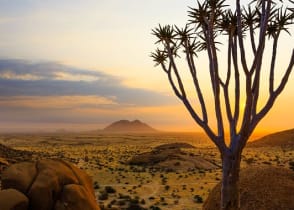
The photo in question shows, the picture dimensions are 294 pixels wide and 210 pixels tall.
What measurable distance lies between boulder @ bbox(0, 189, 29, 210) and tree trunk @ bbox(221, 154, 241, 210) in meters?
7.35

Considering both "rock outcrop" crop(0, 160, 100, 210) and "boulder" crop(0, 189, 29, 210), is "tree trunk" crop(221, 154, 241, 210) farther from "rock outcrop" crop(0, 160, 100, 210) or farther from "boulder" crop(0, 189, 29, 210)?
"boulder" crop(0, 189, 29, 210)

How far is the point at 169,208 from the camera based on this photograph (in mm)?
25891

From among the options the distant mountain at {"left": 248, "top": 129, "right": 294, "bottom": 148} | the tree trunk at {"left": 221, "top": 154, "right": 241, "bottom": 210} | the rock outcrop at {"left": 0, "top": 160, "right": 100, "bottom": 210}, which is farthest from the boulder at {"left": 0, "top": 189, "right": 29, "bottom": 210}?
the distant mountain at {"left": 248, "top": 129, "right": 294, "bottom": 148}

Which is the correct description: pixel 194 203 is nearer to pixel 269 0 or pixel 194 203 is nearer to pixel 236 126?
pixel 236 126

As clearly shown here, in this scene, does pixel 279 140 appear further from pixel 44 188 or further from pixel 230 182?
pixel 44 188

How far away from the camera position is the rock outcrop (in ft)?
52.1

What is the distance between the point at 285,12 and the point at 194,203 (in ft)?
53.7

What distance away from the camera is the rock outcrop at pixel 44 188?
1588 cm

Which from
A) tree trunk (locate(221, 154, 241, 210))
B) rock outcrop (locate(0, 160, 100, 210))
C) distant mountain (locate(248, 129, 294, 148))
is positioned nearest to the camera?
tree trunk (locate(221, 154, 241, 210))

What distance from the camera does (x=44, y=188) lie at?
52.7 feet

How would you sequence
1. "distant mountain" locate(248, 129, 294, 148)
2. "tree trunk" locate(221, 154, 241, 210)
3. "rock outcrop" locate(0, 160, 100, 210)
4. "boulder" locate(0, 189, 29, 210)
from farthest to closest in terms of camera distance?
"distant mountain" locate(248, 129, 294, 148)
"rock outcrop" locate(0, 160, 100, 210)
"boulder" locate(0, 189, 29, 210)
"tree trunk" locate(221, 154, 241, 210)

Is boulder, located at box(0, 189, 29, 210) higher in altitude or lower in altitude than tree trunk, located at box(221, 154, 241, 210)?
lower

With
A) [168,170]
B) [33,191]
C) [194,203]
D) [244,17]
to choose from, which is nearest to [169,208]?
[194,203]

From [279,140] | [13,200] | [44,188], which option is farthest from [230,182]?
[279,140]
